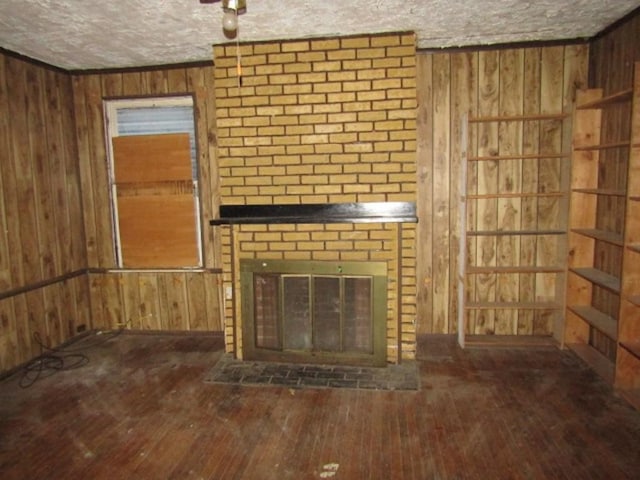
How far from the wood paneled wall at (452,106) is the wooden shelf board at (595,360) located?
1028mm

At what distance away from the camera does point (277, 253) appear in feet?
12.1

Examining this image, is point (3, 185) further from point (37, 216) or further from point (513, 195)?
point (513, 195)

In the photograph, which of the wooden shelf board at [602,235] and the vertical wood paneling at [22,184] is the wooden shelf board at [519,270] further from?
the vertical wood paneling at [22,184]

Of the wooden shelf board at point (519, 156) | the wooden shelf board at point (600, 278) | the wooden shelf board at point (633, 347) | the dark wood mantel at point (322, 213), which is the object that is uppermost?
the wooden shelf board at point (519, 156)

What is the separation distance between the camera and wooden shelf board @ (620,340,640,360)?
9.41 ft

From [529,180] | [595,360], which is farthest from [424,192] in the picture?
[595,360]

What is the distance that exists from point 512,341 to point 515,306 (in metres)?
0.33

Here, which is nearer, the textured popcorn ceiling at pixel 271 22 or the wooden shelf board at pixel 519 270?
the textured popcorn ceiling at pixel 271 22

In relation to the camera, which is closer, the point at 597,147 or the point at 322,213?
the point at 597,147

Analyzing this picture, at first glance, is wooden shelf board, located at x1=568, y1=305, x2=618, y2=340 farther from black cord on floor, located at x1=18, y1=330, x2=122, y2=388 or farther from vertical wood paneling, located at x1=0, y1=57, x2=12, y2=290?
vertical wood paneling, located at x1=0, y1=57, x2=12, y2=290

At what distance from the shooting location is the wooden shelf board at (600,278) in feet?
10.3

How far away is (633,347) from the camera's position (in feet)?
9.64

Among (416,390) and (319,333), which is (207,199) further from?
(416,390)

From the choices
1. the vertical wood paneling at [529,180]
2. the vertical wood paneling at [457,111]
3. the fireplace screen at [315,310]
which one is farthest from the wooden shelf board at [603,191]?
the fireplace screen at [315,310]
